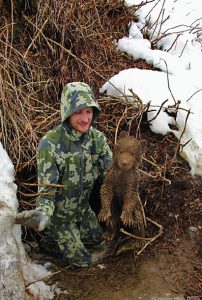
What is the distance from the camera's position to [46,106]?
462cm

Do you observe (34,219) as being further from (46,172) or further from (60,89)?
(60,89)

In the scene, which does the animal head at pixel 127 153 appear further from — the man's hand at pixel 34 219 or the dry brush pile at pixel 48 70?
the dry brush pile at pixel 48 70

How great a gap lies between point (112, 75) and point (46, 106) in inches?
38.2

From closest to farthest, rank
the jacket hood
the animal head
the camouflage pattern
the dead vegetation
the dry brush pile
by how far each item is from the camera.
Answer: the animal head
the jacket hood
the camouflage pattern
the dead vegetation
the dry brush pile

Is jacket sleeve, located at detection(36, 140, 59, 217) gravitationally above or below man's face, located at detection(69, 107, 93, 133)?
below

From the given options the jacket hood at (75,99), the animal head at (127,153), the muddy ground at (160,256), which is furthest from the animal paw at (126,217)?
the jacket hood at (75,99)

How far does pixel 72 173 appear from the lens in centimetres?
375

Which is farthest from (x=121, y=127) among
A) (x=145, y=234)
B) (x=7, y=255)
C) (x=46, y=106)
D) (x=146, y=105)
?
(x=7, y=255)

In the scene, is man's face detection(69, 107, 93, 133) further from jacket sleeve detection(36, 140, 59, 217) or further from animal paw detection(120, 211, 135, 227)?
animal paw detection(120, 211, 135, 227)

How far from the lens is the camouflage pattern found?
357cm

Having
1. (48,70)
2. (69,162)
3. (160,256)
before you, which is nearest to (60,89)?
(48,70)

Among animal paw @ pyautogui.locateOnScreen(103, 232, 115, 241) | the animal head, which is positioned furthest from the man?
the animal head

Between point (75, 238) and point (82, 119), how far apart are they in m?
0.97

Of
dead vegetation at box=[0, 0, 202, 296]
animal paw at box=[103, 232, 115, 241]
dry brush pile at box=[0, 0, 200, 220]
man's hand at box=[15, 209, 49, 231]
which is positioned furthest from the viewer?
dry brush pile at box=[0, 0, 200, 220]
